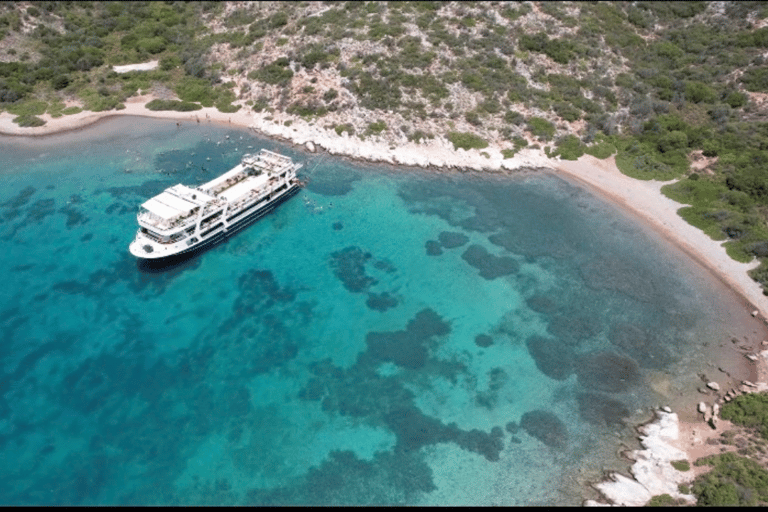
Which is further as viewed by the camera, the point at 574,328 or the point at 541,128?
the point at 541,128

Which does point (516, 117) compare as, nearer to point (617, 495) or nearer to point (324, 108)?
point (324, 108)

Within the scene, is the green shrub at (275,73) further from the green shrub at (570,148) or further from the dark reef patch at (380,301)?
the dark reef patch at (380,301)

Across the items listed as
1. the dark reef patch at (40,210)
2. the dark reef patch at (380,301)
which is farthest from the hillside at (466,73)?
the dark reef patch at (380,301)

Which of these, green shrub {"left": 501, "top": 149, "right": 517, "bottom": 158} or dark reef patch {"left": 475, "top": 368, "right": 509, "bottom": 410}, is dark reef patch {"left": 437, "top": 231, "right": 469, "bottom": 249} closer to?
dark reef patch {"left": 475, "top": 368, "right": 509, "bottom": 410}

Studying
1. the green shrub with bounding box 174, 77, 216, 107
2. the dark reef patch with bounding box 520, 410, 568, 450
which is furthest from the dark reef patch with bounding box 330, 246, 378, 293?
the green shrub with bounding box 174, 77, 216, 107

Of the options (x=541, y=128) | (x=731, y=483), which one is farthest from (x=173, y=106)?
(x=731, y=483)

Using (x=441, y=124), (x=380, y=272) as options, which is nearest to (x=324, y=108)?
(x=441, y=124)

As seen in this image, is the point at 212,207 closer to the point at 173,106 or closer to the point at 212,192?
the point at 212,192

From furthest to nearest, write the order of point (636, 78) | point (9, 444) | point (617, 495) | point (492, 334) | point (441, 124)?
point (636, 78)
point (441, 124)
point (492, 334)
point (9, 444)
point (617, 495)
